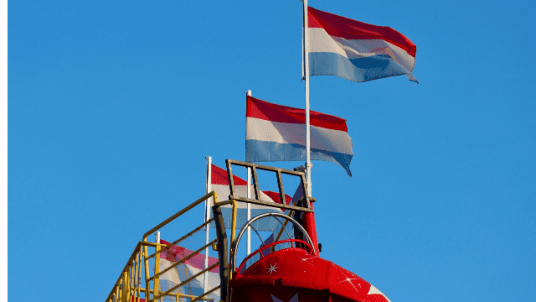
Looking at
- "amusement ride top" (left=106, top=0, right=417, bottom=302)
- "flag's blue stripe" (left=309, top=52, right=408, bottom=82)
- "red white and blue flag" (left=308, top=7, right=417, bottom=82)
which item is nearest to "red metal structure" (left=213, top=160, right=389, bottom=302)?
"amusement ride top" (left=106, top=0, right=417, bottom=302)

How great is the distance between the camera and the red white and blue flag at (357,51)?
24.5 metres

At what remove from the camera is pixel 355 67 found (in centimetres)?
2467

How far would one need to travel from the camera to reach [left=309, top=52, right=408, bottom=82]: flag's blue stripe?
962 inches

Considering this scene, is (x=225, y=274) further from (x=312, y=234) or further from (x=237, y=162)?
(x=312, y=234)

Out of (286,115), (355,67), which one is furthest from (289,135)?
Answer: (355,67)

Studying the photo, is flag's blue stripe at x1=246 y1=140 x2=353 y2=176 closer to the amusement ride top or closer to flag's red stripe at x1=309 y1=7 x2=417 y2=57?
the amusement ride top

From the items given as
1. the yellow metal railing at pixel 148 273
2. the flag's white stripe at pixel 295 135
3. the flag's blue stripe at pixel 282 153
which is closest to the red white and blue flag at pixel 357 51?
the flag's white stripe at pixel 295 135

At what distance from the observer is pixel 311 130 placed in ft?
85.0

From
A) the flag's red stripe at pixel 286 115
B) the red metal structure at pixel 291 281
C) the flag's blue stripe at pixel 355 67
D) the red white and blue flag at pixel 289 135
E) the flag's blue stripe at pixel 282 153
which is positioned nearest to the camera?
the red metal structure at pixel 291 281

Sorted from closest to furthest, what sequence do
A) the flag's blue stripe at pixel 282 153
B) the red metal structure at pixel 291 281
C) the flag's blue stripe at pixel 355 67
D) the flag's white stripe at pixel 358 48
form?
the red metal structure at pixel 291 281 < the flag's blue stripe at pixel 355 67 < the flag's white stripe at pixel 358 48 < the flag's blue stripe at pixel 282 153

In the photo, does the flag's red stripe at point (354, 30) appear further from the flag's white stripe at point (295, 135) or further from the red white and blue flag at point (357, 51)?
the flag's white stripe at point (295, 135)

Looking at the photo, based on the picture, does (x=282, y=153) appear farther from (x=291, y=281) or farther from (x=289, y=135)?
(x=291, y=281)

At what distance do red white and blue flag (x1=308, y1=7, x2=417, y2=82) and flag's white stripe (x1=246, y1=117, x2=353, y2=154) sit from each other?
2382mm

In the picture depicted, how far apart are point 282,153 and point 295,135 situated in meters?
0.83
